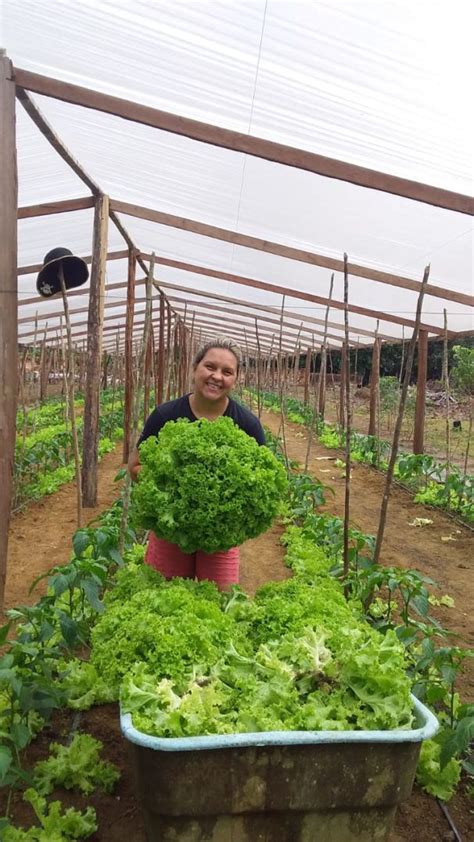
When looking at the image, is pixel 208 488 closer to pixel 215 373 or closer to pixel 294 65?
pixel 215 373

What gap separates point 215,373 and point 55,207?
502 centimetres

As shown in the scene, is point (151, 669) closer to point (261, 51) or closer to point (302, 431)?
point (261, 51)

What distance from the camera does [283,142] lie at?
16.5 ft

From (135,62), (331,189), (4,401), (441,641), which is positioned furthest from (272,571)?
(135,62)

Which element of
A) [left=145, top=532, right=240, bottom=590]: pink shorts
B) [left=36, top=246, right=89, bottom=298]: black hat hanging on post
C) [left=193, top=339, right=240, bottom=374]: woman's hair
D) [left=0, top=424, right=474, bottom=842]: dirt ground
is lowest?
[left=0, top=424, right=474, bottom=842]: dirt ground

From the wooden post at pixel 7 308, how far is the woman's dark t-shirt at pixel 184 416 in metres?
1.34

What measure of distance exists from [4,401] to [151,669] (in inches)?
100

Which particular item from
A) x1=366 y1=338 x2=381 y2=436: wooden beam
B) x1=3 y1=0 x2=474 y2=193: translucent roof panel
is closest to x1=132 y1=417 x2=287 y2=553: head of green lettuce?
x1=3 y1=0 x2=474 y2=193: translucent roof panel

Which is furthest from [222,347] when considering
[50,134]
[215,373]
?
[50,134]

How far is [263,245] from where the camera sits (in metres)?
7.76

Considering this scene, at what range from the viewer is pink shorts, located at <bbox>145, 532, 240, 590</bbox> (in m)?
3.40

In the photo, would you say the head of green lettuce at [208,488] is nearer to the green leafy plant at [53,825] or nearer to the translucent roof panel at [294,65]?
the green leafy plant at [53,825]

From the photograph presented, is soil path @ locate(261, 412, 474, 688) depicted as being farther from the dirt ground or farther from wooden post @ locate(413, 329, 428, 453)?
wooden post @ locate(413, 329, 428, 453)

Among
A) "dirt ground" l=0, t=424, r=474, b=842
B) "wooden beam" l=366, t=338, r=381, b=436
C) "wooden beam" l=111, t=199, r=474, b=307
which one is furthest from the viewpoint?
"wooden beam" l=366, t=338, r=381, b=436
